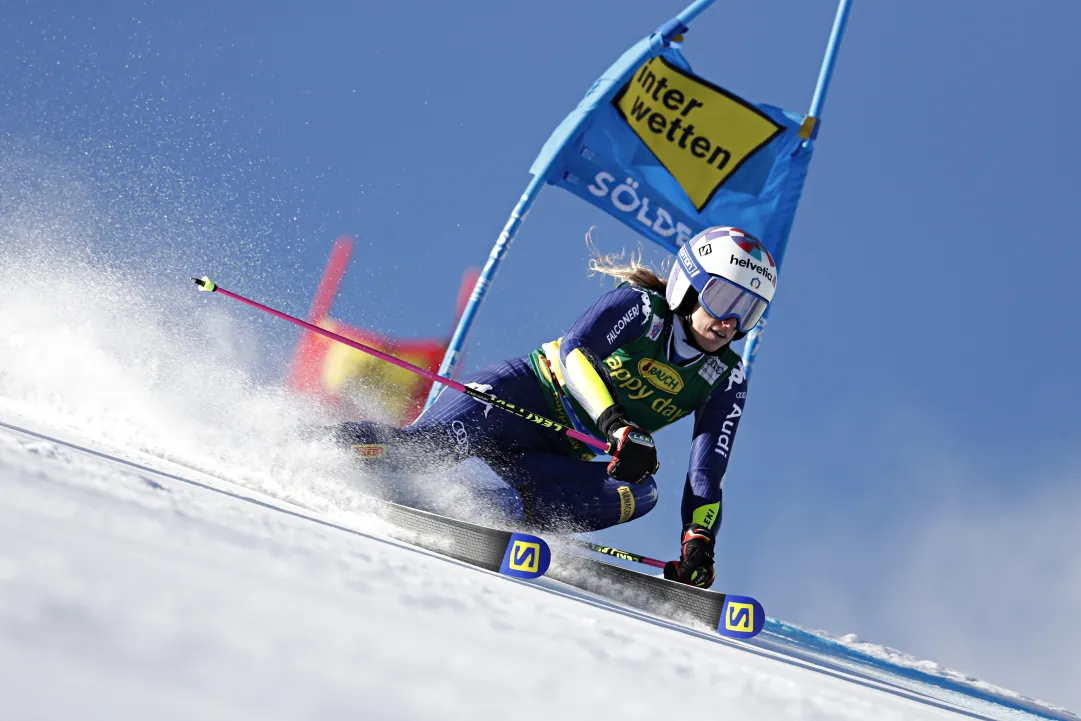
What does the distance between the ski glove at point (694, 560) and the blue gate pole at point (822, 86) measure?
2.43m

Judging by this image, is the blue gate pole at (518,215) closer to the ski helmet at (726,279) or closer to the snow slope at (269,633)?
the ski helmet at (726,279)

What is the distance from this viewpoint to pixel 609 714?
0.73 metres

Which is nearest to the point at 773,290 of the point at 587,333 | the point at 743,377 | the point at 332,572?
the point at 743,377

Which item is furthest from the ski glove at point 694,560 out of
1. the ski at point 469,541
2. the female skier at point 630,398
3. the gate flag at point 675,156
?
the gate flag at point 675,156

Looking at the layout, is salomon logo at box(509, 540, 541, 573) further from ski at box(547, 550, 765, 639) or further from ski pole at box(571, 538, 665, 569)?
ski pole at box(571, 538, 665, 569)

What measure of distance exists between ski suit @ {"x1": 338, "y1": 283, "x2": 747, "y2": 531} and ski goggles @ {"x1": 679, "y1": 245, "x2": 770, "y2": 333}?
187mm

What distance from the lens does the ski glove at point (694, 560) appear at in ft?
11.3

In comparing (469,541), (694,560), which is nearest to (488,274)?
(694,560)

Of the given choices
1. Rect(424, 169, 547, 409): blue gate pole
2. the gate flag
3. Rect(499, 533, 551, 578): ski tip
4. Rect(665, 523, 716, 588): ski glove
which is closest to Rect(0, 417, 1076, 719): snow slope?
Rect(499, 533, 551, 578): ski tip

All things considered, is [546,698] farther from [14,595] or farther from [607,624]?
[607,624]

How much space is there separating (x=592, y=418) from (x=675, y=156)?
3169mm

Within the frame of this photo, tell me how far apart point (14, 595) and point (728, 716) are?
613 mm

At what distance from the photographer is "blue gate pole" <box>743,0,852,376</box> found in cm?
583

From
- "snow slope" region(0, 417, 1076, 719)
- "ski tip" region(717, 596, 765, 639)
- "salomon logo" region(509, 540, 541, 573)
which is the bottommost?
"snow slope" region(0, 417, 1076, 719)
